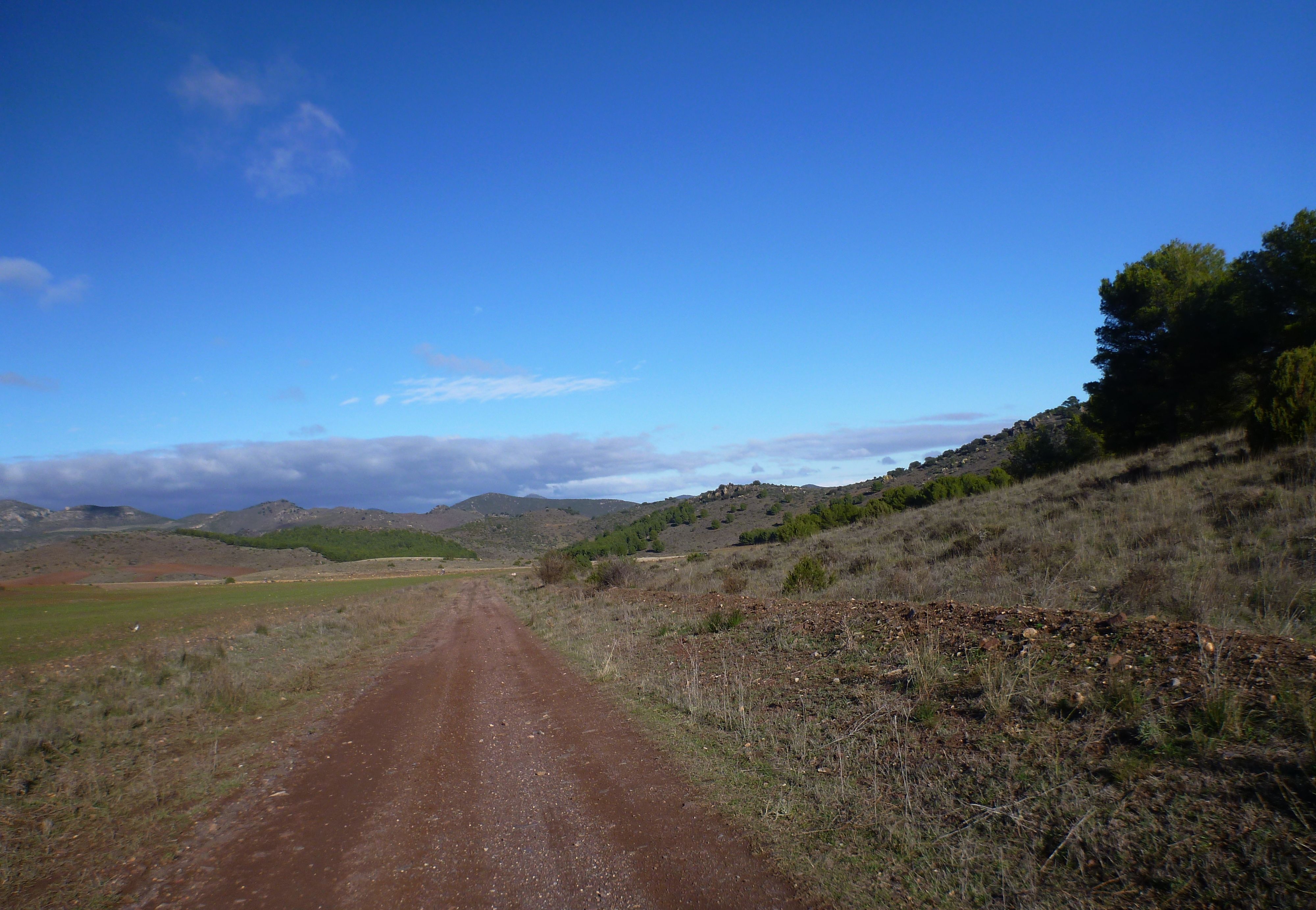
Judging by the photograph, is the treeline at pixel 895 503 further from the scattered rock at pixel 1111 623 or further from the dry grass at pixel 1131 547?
the scattered rock at pixel 1111 623

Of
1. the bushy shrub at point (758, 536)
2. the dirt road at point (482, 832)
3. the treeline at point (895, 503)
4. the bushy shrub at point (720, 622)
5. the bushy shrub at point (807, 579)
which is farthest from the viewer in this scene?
the bushy shrub at point (758, 536)

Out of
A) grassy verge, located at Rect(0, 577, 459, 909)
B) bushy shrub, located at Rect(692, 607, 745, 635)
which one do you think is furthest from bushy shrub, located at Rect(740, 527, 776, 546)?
bushy shrub, located at Rect(692, 607, 745, 635)

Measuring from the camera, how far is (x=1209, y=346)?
81.0ft

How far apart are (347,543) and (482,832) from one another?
196 metres

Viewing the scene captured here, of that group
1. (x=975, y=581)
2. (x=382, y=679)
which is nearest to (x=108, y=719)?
(x=382, y=679)

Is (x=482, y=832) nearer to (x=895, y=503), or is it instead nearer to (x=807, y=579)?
(x=807, y=579)

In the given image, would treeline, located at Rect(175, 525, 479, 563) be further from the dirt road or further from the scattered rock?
the scattered rock

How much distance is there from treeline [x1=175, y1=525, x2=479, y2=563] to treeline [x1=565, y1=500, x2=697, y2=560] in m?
61.0

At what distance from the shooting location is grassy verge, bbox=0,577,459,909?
5266 millimetres

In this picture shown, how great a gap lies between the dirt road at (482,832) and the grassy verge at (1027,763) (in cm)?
65

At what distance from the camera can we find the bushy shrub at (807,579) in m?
16.3

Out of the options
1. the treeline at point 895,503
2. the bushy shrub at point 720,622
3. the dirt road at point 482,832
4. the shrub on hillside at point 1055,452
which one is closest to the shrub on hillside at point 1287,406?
the bushy shrub at point 720,622

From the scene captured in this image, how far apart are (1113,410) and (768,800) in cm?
3227

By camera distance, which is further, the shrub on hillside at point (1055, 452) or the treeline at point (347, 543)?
the treeline at point (347, 543)
